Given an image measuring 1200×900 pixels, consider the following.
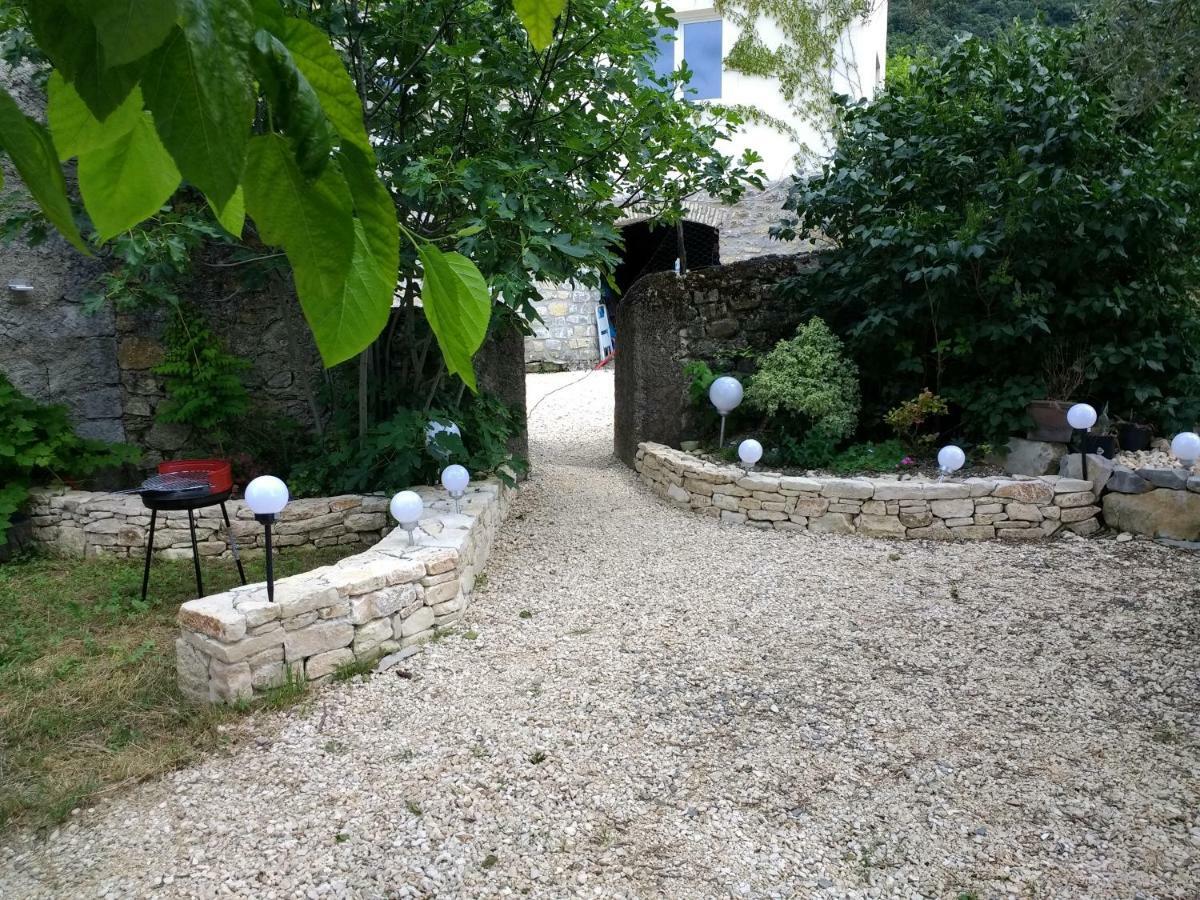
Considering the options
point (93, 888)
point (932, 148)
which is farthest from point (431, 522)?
point (932, 148)

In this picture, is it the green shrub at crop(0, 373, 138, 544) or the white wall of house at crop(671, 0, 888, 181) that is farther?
the white wall of house at crop(671, 0, 888, 181)

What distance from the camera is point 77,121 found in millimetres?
430

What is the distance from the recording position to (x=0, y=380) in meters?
5.12

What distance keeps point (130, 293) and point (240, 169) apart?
18.2 ft

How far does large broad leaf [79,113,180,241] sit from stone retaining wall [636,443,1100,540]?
17.0 feet

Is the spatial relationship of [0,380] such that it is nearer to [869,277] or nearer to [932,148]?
[869,277]

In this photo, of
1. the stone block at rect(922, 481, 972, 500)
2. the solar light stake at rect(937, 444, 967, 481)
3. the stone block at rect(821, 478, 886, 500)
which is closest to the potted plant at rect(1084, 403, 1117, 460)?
the solar light stake at rect(937, 444, 967, 481)

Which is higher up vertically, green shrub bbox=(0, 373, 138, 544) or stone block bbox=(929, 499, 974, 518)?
green shrub bbox=(0, 373, 138, 544)

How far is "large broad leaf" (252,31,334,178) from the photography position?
13.6 inches

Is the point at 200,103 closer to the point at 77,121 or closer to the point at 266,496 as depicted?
the point at 77,121

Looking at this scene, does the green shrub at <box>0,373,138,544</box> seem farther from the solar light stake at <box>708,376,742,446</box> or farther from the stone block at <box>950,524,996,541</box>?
the stone block at <box>950,524,996,541</box>

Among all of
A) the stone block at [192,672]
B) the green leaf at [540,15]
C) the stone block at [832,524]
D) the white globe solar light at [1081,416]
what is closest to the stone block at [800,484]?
the stone block at [832,524]

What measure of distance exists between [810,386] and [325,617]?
3912 millimetres

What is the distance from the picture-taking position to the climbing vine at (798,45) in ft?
37.2
